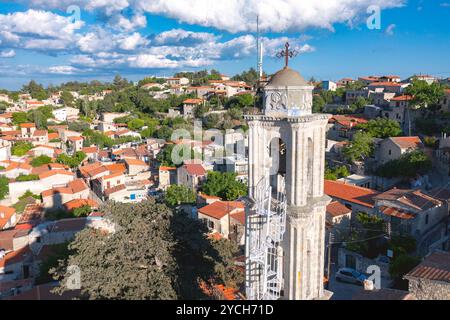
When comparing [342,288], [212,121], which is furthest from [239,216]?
[212,121]

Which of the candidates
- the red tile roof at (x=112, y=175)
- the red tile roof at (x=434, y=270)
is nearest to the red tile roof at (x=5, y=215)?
the red tile roof at (x=112, y=175)

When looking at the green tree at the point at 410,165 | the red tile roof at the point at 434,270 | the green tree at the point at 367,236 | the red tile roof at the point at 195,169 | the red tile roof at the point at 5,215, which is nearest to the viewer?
the red tile roof at the point at 434,270

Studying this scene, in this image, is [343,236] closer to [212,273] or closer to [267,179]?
[212,273]

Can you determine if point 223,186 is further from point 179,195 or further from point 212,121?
point 212,121

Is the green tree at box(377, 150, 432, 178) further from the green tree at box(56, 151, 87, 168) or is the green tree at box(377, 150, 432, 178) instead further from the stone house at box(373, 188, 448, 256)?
the green tree at box(56, 151, 87, 168)

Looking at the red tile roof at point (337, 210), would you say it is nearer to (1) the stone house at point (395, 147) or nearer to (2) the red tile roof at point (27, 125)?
Result: (1) the stone house at point (395, 147)

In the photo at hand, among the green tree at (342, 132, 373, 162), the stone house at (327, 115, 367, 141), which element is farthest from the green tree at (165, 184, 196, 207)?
the stone house at (327, 115, 367, 141)

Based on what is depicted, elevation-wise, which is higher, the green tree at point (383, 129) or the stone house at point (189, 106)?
the stone house at point (189, 106)
